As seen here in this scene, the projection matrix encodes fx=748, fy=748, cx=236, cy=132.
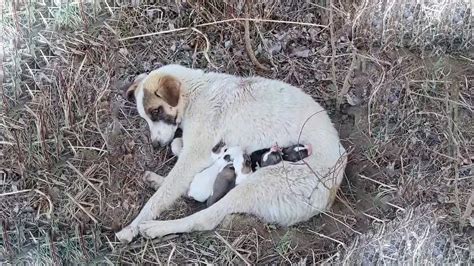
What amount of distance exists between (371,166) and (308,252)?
0.88 metres

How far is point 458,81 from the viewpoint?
5852 millimetres

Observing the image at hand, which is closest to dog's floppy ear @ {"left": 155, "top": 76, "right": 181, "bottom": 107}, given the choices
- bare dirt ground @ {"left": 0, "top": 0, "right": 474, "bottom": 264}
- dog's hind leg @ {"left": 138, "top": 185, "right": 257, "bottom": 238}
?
bare dirt ground @ {"left": 0, "top": 0, "right": 474, "bottom": 264}

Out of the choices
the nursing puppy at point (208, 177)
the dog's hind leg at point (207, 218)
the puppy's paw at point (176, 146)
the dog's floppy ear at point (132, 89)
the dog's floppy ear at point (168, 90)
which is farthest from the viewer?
the dog's floppy ear at point (132, 89)

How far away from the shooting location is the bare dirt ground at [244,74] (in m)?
4.88

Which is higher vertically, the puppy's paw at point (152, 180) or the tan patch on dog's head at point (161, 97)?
the tan patch on dog's head at point (161, 97)

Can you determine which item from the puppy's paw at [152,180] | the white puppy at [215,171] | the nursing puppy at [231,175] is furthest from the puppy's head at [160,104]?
the nursing puppy at [231,175]

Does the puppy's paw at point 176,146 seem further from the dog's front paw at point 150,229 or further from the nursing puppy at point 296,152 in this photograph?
the nursing puppy at point 296,152

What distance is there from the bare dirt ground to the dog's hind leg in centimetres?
6

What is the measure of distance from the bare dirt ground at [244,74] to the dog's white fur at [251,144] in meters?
0.11

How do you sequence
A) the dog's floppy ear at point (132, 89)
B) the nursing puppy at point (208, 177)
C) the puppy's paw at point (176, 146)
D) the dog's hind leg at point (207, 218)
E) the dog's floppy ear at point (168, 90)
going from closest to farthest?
the dog's hind leg at point (207, 218) → the nursing puppy at point (208, 177) → the dog's floppy ear at point (168, 90) → the puppy's paw at point (176, 146) → the dog's floppy ear at point (132, 89)

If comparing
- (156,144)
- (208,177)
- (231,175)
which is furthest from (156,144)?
(231,175)

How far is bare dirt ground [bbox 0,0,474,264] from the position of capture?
16.0 feet

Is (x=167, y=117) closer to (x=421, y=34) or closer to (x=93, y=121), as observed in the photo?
(x=93, y=121)

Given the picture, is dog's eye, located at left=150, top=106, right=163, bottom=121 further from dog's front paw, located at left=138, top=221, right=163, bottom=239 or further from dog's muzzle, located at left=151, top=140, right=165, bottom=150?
dog's front paw, located at left=138, top=221, right=163, bottom=239
